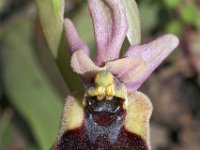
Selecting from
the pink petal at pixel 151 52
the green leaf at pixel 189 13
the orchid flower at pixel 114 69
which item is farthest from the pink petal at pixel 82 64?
the green leaf at pixel 189 13

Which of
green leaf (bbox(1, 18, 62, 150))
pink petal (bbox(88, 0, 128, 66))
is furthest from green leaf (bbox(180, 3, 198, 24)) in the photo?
pink petal (bbox(88, 0, 128, 66))

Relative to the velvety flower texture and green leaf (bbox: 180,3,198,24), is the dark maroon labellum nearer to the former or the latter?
the velvety flower texture

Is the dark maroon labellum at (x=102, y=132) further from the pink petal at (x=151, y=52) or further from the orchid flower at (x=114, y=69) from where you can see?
the pink petal at (x=151, y=52)

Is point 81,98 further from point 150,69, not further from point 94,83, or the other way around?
point 150,69

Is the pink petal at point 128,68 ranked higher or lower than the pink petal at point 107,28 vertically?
lower

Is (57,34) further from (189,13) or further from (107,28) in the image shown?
(189,13)
